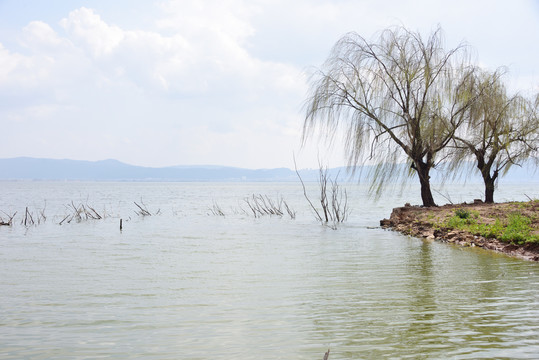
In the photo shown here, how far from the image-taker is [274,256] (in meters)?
12.0

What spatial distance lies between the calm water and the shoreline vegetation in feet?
2.40

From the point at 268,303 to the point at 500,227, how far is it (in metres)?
9.12

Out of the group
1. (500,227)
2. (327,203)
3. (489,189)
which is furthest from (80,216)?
(500,227)

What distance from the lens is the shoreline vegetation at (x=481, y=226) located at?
11.7 m

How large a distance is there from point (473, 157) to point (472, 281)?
14020 millimetres

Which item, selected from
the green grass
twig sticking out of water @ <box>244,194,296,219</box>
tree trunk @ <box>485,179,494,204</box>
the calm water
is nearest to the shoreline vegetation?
the green grass

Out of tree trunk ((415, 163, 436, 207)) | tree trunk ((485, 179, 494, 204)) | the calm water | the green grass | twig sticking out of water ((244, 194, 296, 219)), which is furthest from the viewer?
twig sticking out of water ((244, 194, 296, 219))

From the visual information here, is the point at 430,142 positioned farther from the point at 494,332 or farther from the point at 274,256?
the point at 494,332

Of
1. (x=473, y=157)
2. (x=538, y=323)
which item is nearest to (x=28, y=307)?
(x=538, y=323)

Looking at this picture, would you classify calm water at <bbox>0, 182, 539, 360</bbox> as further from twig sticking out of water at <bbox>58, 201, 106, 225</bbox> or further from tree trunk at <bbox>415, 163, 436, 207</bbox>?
twig sticking out of water at <bbox>58, 201, 106, 225</bbox>

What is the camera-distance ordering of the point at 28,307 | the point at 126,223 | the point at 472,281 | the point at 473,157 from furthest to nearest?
the point at 126,223
the point at 473,157
the point at 472,281
the point at 28,307

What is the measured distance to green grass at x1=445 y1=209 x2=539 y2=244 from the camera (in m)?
11.8

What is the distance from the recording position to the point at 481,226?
14039 millimetres

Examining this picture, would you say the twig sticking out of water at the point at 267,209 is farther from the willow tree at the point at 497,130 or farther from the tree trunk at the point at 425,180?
the willow tree at the point at 497,130
